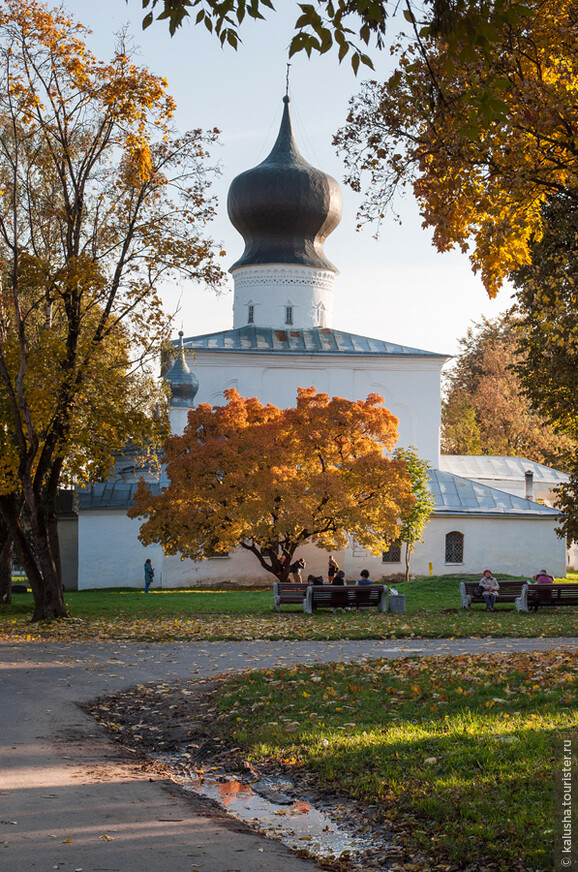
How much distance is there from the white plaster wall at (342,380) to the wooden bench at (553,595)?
2617 cm

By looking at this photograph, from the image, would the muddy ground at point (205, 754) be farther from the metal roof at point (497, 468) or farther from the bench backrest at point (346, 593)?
the metal roof at point (497, 468)

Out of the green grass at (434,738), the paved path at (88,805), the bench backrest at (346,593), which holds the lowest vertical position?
the paved path at (88,805)

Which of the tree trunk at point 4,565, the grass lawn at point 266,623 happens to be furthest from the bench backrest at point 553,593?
the tree trunk at point 4,565

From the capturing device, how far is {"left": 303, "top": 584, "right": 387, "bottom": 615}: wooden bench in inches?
840

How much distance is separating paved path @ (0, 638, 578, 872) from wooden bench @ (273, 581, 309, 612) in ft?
36.8

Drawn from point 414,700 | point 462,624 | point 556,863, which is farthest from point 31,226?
point 556,863

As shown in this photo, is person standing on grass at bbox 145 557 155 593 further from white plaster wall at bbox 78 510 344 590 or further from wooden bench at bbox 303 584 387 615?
wooden bench at bbox 303 584 387 615

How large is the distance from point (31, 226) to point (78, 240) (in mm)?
969

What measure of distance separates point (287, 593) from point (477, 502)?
21.3 metres

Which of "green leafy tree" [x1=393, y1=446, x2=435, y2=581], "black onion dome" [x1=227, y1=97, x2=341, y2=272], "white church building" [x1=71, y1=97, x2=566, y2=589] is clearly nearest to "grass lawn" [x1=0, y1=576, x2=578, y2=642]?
"green leafy tree" [x1=393, y1=446, x2=435, y2=581]

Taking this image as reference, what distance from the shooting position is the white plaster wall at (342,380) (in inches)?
1865

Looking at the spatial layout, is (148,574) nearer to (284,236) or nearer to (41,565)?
(41,565)

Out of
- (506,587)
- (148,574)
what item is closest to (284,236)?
(148,574)

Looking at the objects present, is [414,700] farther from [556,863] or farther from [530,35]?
[530,35]
